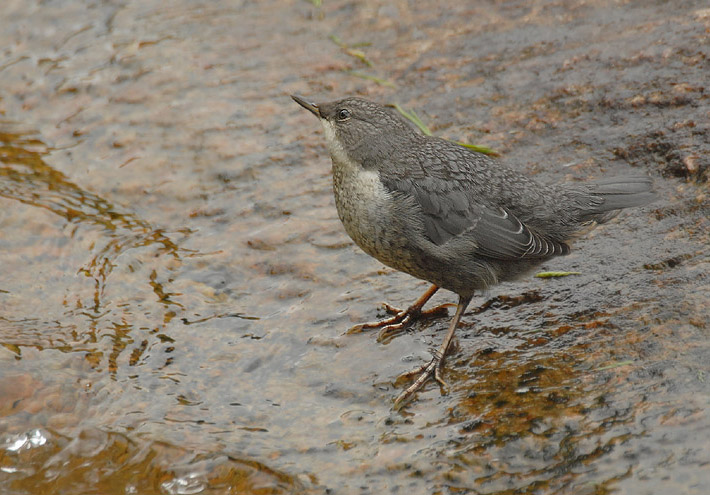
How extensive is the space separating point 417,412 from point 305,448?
19.4 inches

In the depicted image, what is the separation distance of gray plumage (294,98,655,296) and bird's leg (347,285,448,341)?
0.29m

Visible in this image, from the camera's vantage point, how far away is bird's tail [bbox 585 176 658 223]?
4008 mm

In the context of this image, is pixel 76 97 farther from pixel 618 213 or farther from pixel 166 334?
pixel 618 213

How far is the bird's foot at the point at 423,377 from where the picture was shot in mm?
3486

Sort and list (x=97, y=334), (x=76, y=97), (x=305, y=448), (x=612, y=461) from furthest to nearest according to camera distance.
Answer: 1. (x=76, y=97)
2. (x=97, y=334)
3. (x=305, y=448)
4. (x=612, y=461)

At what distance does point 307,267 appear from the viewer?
443 centimetres

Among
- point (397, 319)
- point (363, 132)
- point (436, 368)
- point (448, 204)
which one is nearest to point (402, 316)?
point (397, 319)

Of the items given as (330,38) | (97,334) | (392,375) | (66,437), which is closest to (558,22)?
(330,38)

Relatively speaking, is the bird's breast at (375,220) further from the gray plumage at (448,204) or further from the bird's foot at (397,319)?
the bird's foot at (397,319)

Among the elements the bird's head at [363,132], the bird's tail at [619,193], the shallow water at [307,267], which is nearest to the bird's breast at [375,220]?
the bird's head at [363,132]

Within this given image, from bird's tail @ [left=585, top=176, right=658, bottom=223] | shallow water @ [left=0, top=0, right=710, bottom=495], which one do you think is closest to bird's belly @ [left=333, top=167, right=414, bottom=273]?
shallow water @ [left=0, top=0, right=710, bottom=495]

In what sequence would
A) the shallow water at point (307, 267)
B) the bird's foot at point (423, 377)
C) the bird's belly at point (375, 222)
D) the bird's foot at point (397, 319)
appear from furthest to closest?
the bird's foot at point (397, 319) → the bird's belly at point (375, 222) → the bird's foot at point (423, 377) → the shallow water at point (307, 267)

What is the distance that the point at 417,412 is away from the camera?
3412mm

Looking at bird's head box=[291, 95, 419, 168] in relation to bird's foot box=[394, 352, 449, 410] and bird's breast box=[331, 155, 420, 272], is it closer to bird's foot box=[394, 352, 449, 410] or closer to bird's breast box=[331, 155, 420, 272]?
bird's breast box=[331, 155, 420, 272]
